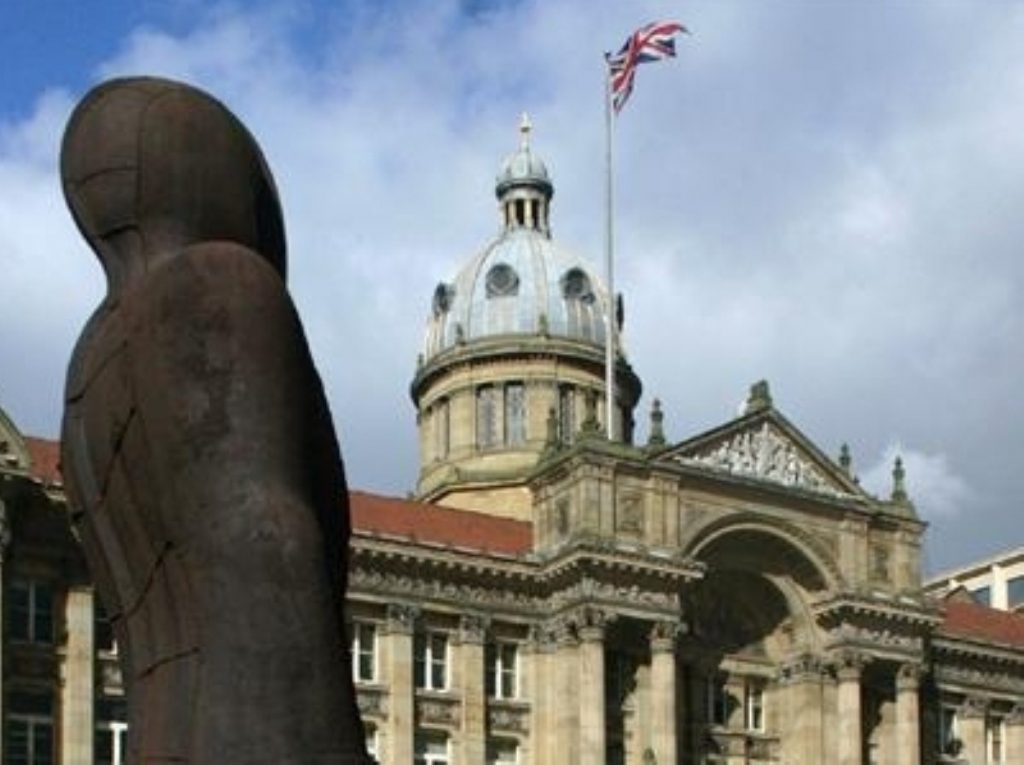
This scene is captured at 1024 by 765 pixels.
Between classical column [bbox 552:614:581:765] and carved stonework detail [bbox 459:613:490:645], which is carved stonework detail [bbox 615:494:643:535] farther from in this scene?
carved stonework detail [bbox 459:613:490:645]

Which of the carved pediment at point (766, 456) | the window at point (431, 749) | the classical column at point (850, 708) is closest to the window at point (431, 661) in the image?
the window at point (431, 749)

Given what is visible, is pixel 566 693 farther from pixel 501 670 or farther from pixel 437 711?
pixel 437 711

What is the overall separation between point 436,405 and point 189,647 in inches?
2854

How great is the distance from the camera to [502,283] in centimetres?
8494

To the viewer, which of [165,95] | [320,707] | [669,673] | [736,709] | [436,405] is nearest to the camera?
[320,707]

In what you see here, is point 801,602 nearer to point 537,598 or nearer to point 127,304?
point 537,598

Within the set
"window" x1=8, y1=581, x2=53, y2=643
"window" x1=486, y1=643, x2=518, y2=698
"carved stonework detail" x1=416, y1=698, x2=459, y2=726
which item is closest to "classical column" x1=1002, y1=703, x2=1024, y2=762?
"window" x1=486, y1=643, x2=518, y2=698

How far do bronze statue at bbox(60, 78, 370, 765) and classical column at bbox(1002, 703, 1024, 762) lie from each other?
6648 centimetres

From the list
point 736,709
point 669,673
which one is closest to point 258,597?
point 669,673

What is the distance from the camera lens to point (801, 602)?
6906cm

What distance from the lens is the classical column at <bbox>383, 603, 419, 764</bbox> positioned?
61.3 meters

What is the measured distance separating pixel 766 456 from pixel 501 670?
9.52 metres

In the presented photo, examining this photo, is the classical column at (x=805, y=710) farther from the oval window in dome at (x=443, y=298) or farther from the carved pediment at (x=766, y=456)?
the oval window in dome at (x=443, y=298)

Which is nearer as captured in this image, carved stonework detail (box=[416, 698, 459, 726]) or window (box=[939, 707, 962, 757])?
carved stonework detail (box=[416, 698, 459, 726])
